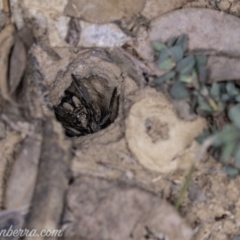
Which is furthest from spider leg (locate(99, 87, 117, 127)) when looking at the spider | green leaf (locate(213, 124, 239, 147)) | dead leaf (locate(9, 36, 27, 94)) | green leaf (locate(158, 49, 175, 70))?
green leaf (locate(213, 124, 239, 147))

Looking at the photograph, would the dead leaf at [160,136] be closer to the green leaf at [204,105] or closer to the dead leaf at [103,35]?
the green leaf at [204,105]

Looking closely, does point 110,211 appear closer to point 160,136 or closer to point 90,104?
point 160,136

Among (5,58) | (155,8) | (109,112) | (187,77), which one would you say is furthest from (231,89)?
(5,58)

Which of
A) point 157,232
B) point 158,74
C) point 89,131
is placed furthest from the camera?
point 89,131

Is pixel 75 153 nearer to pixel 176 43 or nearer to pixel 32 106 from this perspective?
pixel 32 106

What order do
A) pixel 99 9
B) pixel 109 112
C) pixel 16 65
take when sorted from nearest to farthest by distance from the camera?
pixel 16 65 < pixel 99 9 < pixel 109 112

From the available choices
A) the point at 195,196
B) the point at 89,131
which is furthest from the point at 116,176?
the point at 89,131
